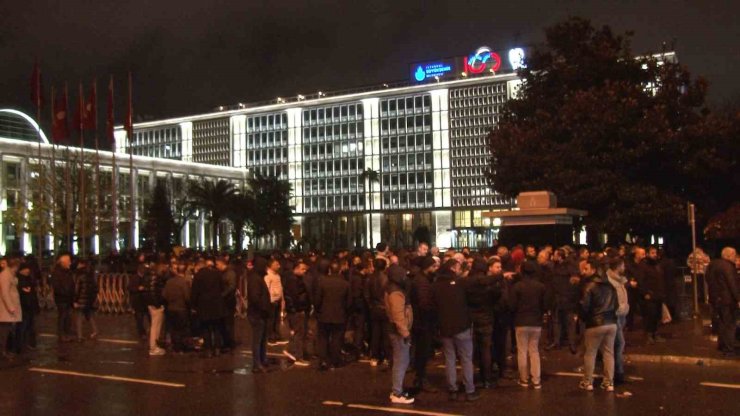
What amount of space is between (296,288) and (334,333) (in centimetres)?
159

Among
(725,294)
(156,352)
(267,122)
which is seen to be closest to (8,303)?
(156,352)

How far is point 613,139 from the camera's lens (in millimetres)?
33406

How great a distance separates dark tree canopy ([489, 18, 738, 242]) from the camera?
3294 centimetres

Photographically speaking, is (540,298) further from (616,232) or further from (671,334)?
(616,232)

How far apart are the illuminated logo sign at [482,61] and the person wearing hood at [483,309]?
107 m

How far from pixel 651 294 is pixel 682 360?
1693 mm

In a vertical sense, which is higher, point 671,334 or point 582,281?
point 582,281

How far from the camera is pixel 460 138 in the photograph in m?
118

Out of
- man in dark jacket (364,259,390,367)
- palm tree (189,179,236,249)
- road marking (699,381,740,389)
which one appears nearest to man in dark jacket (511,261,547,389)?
man in dark jacket (364,259,390,367)

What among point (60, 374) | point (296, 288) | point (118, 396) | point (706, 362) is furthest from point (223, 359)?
point (706, 362)

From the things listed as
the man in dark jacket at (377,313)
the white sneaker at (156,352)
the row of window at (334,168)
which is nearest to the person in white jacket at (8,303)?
the white sneaker at (156,352)

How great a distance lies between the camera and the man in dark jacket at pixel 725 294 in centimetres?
1357

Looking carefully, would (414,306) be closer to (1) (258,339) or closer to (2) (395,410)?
(2) (395,410)

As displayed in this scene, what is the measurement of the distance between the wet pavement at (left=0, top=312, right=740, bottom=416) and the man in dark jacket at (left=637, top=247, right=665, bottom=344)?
47 cm
